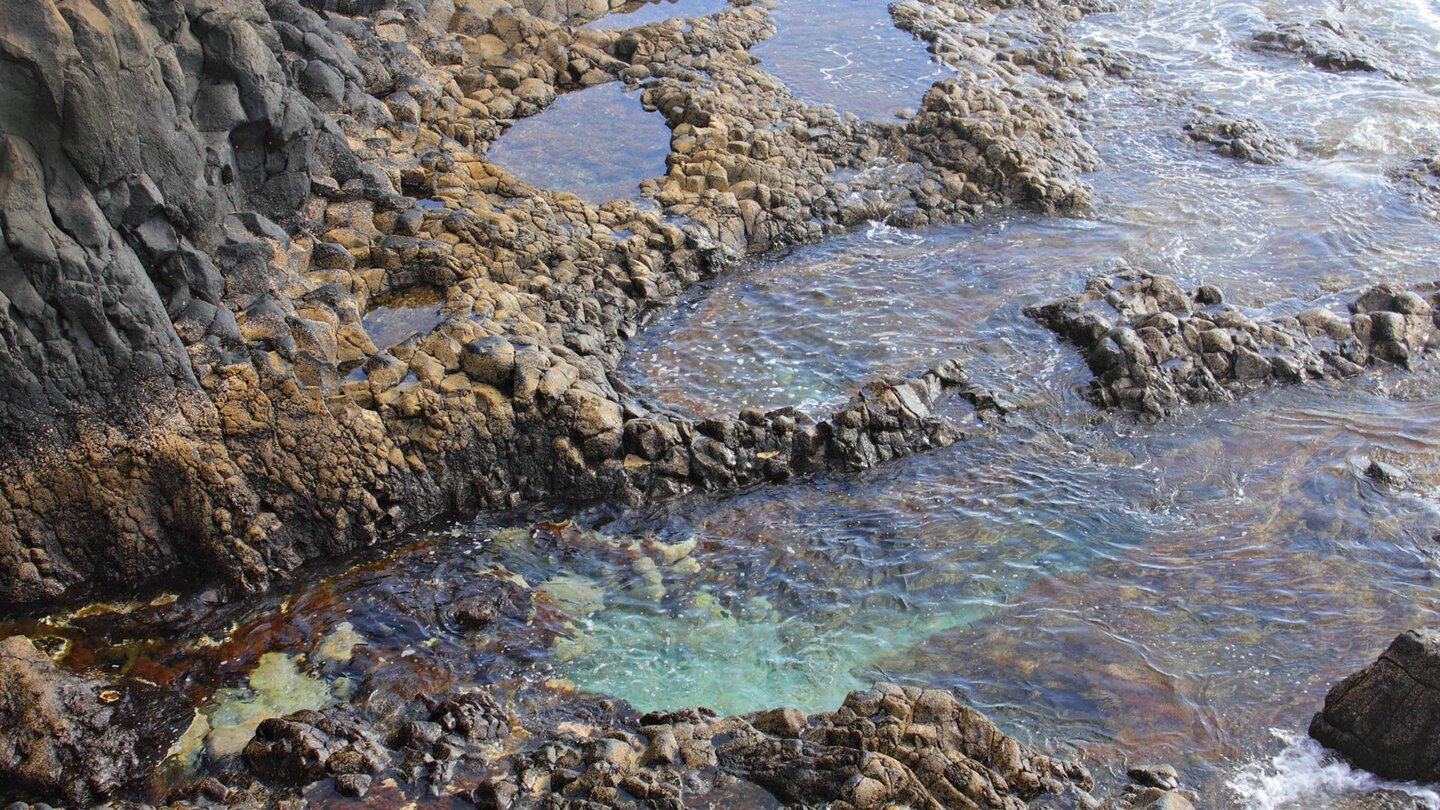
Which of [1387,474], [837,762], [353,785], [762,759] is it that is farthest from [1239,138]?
[353,785]

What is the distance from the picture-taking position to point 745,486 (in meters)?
13.8

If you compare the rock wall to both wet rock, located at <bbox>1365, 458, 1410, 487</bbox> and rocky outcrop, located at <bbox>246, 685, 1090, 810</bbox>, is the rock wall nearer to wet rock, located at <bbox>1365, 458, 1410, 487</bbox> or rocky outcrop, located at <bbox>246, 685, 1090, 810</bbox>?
rocky outcrop, located at <bbox>246, 685, 1090, 810</bbox>

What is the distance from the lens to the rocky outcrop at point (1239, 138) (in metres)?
22.4

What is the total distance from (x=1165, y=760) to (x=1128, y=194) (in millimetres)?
13942

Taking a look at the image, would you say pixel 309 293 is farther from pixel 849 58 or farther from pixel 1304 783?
pixel 849 58

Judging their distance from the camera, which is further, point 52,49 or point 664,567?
point 664,567

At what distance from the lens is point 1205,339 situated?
16.1m

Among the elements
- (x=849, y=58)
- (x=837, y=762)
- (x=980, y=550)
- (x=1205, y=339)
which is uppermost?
(x=849, y=58)

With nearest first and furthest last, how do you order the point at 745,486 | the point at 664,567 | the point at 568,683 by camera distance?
1. the point at 568,683
2. the point at 664,567
3. the point at 745,486

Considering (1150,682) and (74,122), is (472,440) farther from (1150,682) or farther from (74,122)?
(1150,682)

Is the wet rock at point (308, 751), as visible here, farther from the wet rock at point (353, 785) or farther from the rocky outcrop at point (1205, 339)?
the rocky outcrop at point (1205, 339)

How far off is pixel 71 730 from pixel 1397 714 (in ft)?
39.5

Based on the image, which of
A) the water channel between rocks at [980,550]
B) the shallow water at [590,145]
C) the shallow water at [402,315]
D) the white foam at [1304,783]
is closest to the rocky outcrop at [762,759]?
the water channel between rocks at [980,550]

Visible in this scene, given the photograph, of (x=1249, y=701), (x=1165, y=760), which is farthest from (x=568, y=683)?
(x=1249, y=701)
